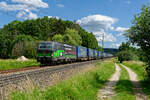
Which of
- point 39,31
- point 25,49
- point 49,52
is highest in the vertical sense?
point 39,31

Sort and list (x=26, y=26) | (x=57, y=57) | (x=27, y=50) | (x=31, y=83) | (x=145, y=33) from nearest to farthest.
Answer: (x=31, y=83) < (x=145, y=33) < (x=57, y=57) < (x=27, y=50) < (x=26, y=26)

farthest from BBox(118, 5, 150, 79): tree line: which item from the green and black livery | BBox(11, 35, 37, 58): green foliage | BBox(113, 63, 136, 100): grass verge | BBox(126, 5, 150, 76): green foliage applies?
BBox(11, 35, 37, 58): green foliage

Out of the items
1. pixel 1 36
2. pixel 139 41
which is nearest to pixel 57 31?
pixel 1 36

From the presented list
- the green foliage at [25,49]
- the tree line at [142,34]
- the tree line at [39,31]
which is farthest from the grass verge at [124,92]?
the tree line at [39,31]

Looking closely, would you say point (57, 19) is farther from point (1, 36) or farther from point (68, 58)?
point (68, 58)

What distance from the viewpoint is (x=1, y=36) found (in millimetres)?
83062

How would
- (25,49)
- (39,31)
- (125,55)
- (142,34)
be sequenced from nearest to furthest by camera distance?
(142,34), (25,49), (39,31), (125,55)

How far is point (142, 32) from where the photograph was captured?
1522cm

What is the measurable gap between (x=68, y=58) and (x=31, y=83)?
21.8 metres

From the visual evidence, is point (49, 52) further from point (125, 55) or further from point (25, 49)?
point (125, 55)

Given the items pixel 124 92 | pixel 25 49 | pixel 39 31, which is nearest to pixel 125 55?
pixel 39 31

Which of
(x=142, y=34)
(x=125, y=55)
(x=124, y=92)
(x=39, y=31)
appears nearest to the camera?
(x=124, y=92)

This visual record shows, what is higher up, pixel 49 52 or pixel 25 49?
pixel 25 49

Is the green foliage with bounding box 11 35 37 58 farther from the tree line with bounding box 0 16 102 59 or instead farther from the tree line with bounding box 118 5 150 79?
the tree line with bounding box 118 5 150 79
